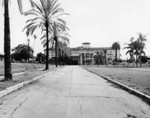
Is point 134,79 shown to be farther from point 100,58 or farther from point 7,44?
point 100,58

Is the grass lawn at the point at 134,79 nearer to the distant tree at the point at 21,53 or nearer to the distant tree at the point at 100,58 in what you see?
the distant tree at the point at 21,53

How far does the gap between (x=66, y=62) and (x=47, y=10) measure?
3891 inches

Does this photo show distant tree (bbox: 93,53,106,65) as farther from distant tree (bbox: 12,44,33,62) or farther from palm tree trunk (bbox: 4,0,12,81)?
palm tree trunk (bbox: 4,0,12,81)

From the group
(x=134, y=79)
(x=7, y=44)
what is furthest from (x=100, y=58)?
(x=7, y=44)

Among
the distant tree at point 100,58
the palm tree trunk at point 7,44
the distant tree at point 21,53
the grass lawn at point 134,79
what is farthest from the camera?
the distant tree at point 100,58

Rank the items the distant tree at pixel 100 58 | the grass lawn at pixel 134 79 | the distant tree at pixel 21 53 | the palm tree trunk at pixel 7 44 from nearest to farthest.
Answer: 1. the grass lawn at pixel 134 79
2. the palm tree trunk at pixel 7 44
3. the distant tree at pixel 21 53
4. the distant tree at pixel 100 58

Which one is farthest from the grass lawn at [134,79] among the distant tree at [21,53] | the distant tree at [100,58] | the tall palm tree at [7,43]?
the distant tree at [100,58]

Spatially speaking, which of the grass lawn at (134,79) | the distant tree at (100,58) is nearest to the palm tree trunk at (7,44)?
the grass lawn at (134,79)

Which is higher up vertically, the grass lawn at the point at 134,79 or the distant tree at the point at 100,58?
the distant tree at the point at 100,58

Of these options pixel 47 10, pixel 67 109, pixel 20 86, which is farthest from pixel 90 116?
pixel 47 10

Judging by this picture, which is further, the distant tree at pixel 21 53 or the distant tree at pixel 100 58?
the distant tree at pixel 100 58

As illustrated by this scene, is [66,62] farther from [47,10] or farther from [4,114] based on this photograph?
[4,114]

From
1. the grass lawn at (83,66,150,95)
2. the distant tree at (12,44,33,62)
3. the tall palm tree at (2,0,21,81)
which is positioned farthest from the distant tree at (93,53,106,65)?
the tall palm tree at (2,0,21,81)

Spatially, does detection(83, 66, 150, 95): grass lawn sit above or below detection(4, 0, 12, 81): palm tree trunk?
below
